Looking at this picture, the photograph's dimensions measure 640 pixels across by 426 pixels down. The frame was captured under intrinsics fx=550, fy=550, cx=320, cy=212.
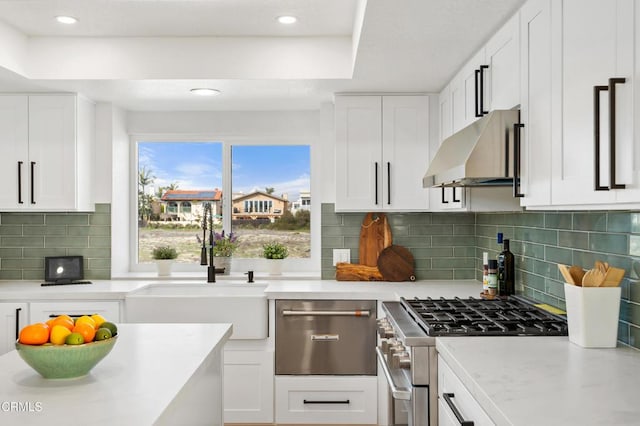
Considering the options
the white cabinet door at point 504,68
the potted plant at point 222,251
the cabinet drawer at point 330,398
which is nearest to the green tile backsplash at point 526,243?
the white cabinet door at point 504,68

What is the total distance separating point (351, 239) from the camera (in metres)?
4.07

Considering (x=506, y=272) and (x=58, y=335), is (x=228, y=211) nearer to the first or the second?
(x=506, y=272)

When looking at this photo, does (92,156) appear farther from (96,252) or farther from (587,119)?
(587,119)

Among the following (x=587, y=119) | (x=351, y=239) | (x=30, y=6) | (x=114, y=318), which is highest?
(x=30, y=6)

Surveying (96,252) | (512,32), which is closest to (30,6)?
(96,252)

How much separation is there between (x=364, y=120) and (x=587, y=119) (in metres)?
2.23

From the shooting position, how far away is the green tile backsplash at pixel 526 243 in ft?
6.59

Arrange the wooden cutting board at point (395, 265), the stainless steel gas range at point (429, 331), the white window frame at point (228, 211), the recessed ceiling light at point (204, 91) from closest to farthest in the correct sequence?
the stainless steel gas range at point (429, 331)
the recessed ceiling light at point (204, 91)
the wooden cutting board at point (395, 265)
the white window frame at point (228, 211)

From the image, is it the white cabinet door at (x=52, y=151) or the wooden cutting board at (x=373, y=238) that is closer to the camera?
the white cabinet door at (x=52, y=151)

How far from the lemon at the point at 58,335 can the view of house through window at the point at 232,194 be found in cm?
275

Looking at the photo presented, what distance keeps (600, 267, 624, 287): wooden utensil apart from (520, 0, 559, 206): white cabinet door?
1.06 ft

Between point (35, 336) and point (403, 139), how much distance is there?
2.69 meters

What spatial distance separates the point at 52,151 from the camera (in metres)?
3.72

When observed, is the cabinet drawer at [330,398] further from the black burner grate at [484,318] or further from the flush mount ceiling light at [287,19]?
the flush mount ceiling light at [287,19]
